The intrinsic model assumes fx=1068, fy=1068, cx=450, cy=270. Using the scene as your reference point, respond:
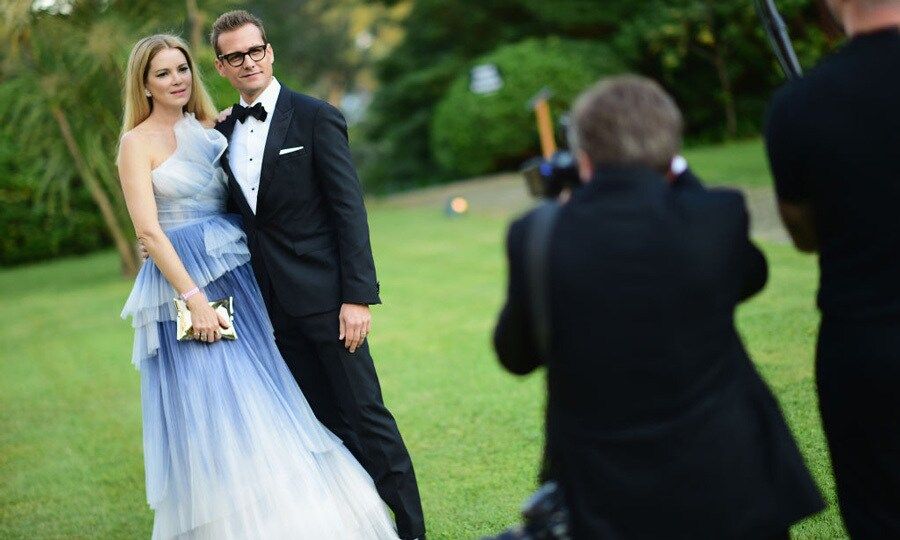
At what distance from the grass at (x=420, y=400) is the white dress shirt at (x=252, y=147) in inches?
66.6

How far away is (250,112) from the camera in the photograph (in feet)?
13.2

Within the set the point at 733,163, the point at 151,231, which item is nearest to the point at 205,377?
the point at 151,231

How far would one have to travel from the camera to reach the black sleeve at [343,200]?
397 centimetres

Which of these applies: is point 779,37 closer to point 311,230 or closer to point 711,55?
point 311,230

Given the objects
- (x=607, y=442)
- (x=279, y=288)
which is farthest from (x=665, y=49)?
(x=607, y=442)

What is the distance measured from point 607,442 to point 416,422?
14.0 feet

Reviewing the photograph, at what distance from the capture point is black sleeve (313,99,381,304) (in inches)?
156

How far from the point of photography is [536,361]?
8.27 feet

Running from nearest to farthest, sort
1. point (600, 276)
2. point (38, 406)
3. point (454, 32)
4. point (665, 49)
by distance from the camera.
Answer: point (600, 276), point (38, 406), point (665, 49), point (454, 32)

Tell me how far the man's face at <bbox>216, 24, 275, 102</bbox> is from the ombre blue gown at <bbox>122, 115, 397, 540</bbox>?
0.74 ft

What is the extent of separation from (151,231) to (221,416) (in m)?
0.73

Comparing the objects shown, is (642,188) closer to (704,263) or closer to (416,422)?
(704,263)

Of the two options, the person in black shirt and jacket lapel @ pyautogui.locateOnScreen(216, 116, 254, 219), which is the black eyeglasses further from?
the person in black shirt

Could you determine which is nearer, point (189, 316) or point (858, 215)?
point (858, 215)
